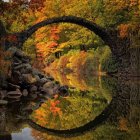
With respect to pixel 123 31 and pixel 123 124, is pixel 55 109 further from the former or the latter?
pixel 123 31

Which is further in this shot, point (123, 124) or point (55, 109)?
point (55, 109)

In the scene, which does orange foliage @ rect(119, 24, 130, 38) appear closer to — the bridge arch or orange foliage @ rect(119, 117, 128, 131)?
the bridge arch

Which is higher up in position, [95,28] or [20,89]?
[95,28]

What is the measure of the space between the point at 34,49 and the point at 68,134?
57.7 m

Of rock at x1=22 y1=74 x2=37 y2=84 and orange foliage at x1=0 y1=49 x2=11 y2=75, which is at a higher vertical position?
orange foliage at x1=0 y1=49 x2=11 y2=75

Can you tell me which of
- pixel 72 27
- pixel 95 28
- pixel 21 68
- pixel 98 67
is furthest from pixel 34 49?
pixel 21 68

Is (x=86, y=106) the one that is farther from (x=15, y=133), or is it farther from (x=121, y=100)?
(x=15, y=133)

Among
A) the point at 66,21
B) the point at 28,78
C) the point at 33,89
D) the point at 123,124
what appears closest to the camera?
the point at 123,124

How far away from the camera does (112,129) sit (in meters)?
12.7

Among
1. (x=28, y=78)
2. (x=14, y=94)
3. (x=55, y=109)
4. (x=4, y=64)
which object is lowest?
(x=55, y=109)

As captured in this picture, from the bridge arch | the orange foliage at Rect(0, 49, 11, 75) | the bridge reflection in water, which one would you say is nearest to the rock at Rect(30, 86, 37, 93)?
the orange foliage at Rect(0, 49, 11, 75)

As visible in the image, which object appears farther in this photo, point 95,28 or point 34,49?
point 34,49

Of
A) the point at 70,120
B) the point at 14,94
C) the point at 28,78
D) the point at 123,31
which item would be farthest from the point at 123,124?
the point at 123,31

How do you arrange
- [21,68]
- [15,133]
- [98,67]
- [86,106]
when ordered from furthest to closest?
[98,67] → [21,68] → [86,106] → [15,133]
